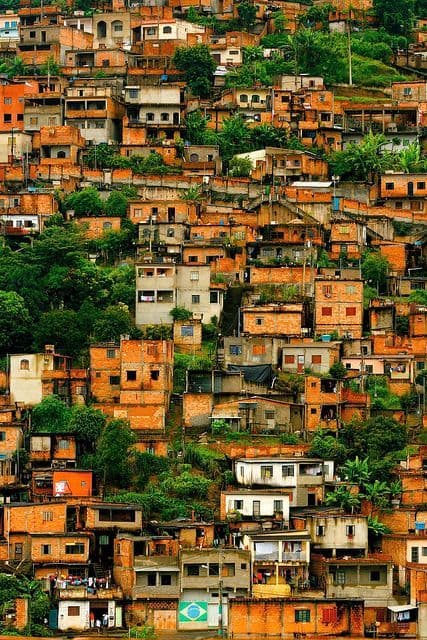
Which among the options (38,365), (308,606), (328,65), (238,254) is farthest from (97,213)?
(308,606)

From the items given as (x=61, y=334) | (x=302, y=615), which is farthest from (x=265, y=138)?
(x=302, y=615)

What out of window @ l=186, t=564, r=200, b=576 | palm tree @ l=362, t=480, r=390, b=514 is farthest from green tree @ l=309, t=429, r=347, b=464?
window @ l=186, t=564, r=200, b=576

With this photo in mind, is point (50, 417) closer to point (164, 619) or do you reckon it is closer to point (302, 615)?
point (164, 619)

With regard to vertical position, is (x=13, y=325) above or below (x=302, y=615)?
above

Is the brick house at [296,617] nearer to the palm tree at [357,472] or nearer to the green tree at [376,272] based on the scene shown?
the palm tree at [357,472]

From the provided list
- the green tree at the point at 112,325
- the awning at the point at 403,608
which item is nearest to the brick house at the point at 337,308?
the green tree at the point at 112,325

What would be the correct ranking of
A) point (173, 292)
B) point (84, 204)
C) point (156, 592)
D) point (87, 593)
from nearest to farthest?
1. point (87, 593)
2. point (156, 592)
3. point (173, 292)
4. point (84, 204)
